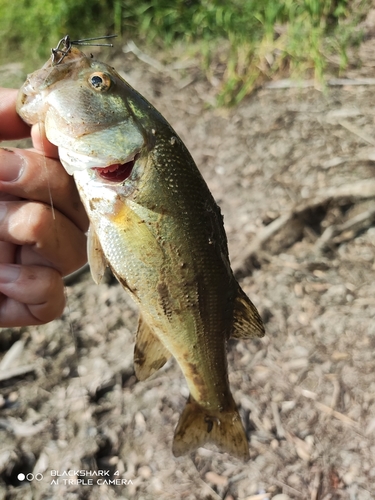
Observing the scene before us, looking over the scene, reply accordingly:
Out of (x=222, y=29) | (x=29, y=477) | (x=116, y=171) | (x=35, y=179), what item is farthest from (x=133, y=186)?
(x=222, y=29)

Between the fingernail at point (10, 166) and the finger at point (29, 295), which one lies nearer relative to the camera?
the fingernail at point (10, 166)

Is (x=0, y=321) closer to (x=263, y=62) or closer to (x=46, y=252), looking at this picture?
(x=46, y=252)

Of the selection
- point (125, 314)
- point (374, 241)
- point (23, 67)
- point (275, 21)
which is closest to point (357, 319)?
point (374, 241)

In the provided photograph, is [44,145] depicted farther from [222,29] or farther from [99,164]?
[222,29]

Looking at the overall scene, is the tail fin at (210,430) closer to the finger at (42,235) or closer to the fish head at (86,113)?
the finger at (42,235)

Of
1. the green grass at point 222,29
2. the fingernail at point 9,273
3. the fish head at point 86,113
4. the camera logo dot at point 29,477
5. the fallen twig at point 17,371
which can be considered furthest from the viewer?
the green grass at point 222,29

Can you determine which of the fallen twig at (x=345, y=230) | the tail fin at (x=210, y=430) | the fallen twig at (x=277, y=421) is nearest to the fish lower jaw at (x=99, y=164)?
the tail fin at (x=210, y=430)

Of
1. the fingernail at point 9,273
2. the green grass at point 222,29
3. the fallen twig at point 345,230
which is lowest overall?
the fallen twig at point 345,230
